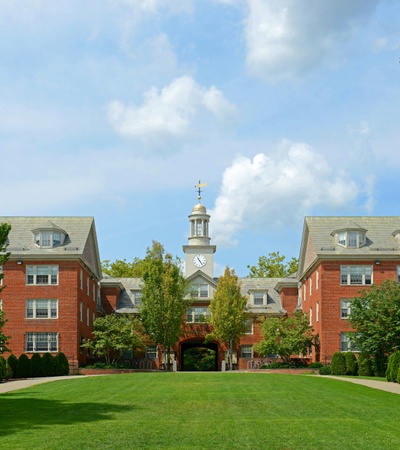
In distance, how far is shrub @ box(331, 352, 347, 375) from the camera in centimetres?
4828

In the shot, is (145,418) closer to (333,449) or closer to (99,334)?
(333,449)

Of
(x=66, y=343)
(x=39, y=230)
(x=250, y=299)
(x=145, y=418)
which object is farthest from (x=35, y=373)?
(x=145, y=418)

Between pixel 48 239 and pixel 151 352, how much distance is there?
16.3 metres

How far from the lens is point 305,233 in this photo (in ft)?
202

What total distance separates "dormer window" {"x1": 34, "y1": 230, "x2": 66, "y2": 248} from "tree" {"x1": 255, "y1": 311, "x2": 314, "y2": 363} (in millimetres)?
16910

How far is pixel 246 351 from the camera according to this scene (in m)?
66.2

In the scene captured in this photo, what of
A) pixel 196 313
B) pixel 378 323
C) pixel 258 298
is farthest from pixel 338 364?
pixel 196 313

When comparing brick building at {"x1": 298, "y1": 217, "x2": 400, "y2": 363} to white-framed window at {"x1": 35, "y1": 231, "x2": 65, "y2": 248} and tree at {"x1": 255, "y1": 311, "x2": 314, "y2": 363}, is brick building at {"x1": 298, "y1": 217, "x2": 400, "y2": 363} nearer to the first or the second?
tree at {"x1": 255, "y1": 311, "x2": 314, "y2": 363}

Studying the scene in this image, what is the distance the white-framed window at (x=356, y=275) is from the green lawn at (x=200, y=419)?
27011 millimetres

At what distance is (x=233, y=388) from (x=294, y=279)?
40863mm

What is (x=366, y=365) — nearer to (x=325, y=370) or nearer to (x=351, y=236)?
(x=325, y=370)

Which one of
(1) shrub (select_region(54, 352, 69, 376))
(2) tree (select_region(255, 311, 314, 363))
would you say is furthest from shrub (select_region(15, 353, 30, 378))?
(2) tree (select_region(255, 311, 314, 363))

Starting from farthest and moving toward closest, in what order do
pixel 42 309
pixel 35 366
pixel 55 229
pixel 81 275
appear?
pixel 81 275
pixel 55 229
pixel 42 309
pixel 35 366

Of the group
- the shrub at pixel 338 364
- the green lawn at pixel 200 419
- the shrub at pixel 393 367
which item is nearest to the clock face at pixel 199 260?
the shrub at pixel 338 364
